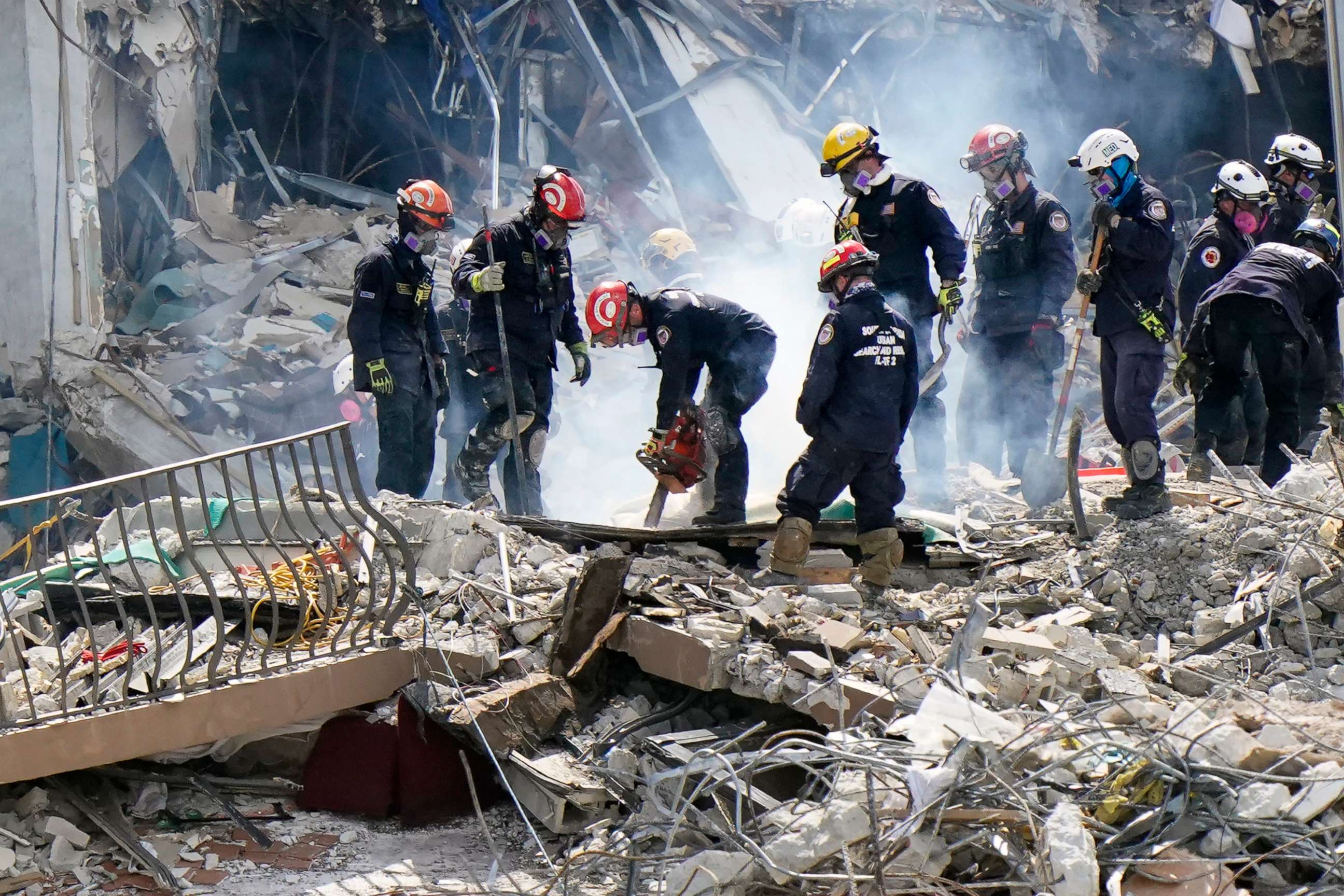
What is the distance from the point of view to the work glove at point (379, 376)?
7621 millimetres

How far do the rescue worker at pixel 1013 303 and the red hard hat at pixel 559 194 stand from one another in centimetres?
212

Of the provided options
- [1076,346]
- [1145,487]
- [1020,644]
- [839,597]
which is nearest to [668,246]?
[1076,346]

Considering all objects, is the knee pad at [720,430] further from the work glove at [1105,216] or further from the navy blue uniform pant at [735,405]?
the work glove at [1105,216]

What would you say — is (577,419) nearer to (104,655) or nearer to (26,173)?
(26,173)

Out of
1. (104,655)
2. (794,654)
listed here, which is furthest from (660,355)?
(104,655)

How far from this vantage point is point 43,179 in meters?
10.9

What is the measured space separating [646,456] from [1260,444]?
3.68 meters

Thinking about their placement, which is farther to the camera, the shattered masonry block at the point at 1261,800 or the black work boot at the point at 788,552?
the black work boot at the point at 788,552

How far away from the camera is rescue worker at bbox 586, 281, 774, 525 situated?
23.1ft

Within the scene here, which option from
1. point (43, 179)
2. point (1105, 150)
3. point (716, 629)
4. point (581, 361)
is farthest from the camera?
point (43, 179)

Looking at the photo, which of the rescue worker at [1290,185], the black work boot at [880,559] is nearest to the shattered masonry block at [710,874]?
the black work boot at [880,559]

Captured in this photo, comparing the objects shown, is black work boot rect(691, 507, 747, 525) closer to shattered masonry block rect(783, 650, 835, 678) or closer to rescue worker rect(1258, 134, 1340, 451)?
shattered masonry block rect(783, 650, 835, 678)

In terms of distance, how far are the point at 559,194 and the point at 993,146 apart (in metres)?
2.35

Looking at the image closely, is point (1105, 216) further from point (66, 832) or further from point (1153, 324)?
point (66, 832)
